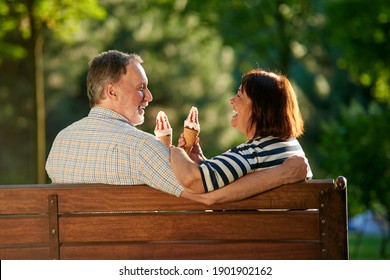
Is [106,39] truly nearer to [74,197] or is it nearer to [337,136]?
[337,136]

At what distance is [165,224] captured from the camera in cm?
388

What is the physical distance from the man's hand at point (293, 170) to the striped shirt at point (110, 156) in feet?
1.47

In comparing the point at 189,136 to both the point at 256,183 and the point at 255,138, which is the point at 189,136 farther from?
Result: the point at 256,183

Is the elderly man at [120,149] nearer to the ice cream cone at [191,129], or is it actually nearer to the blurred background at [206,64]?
the ice cream cone at [191,129]

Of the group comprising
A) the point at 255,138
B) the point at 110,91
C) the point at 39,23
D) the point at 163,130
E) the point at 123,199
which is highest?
the point at 39,23

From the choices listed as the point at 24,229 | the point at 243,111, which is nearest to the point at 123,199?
the point at 24,229

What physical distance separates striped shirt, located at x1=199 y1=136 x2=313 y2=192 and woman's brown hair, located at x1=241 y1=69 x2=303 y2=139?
47mm

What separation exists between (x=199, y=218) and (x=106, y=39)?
20.5 m

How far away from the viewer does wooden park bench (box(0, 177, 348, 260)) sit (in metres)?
3.80

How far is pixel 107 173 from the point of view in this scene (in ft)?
13.1

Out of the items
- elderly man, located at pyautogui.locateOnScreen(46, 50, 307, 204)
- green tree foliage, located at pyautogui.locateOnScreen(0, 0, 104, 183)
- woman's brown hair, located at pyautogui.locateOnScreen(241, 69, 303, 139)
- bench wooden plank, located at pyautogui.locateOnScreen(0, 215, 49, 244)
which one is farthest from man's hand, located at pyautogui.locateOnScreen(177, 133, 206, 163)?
green tree foliage, located at pyautogui.locateOnScreen(0, 0, 104, 183)

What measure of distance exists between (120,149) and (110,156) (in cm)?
6

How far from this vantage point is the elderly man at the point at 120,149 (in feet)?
12.5
